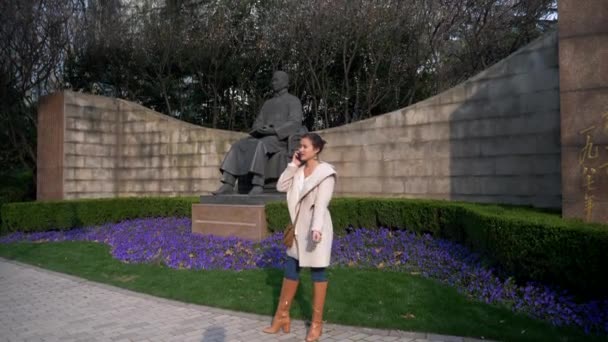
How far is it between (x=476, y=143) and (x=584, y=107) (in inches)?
154

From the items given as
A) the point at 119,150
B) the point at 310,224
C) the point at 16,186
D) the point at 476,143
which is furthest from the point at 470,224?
the point at 16,186

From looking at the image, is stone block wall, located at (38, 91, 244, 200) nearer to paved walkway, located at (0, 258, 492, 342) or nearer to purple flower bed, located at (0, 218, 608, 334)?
purple flower bed, located at (0, 218, 608, 334)

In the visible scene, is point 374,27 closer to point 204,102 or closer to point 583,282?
point 204,102

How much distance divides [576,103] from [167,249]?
6696 millimetres

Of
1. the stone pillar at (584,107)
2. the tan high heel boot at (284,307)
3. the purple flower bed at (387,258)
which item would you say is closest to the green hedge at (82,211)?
the purple flower bed at (387,258)

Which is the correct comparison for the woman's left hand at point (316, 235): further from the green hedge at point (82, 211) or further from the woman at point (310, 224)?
the green hedge at point (82, 211)

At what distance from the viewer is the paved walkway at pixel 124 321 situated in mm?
4246

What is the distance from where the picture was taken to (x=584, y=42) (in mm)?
5102

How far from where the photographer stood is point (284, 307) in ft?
A: 13.9

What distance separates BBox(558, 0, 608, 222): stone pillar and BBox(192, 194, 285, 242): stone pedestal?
5.10 m

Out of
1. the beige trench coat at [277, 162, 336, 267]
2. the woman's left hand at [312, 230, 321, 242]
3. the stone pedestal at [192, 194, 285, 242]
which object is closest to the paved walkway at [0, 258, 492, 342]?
the beige trench coat at [277, 162, 336, 267]

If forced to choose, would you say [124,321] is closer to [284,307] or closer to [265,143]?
[284,307]

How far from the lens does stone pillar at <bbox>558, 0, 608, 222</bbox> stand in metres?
4.95

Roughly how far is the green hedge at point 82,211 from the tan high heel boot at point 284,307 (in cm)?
810
